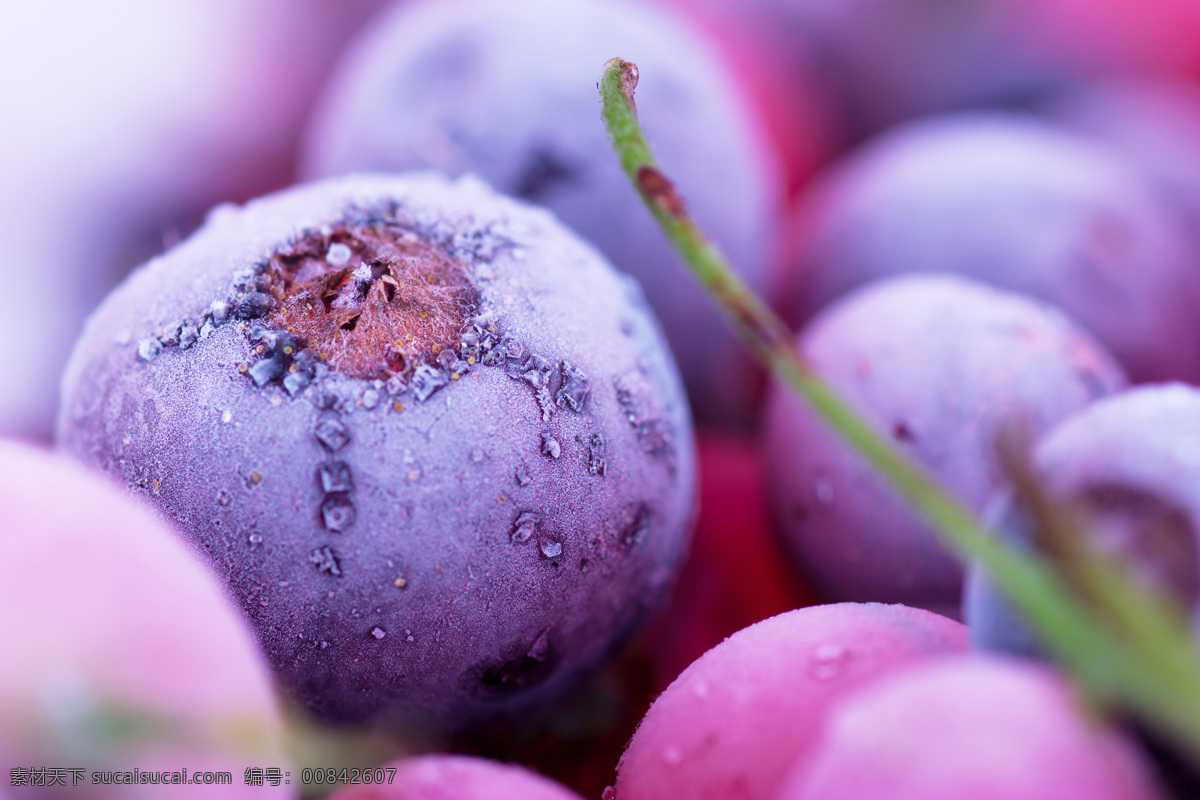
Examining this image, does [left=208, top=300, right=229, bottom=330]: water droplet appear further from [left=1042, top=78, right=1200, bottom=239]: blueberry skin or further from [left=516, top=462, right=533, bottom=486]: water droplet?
[left=1042, top=78, right=1200, bottom=239]: blueberry skin

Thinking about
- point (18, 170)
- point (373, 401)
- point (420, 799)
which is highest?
point (18, 170)

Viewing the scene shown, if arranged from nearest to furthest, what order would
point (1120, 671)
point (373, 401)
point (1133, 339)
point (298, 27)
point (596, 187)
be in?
point (1120, 671) < point (373, 401) < point (596, 187) < point (1133, 339) < point (298, 27)

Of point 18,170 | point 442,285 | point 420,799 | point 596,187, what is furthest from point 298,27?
point 420,799

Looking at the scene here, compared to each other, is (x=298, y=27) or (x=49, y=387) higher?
(x=298, y=27)

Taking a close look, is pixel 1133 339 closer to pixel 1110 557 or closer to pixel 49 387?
pixel 1110 557

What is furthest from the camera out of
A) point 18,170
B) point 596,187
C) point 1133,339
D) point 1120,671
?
point 18,170

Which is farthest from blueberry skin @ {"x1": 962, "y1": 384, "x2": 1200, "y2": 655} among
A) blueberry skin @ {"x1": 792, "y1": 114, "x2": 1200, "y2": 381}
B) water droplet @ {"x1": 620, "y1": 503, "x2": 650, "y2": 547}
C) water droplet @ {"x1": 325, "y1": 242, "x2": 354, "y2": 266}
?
blueberry skin @ {"x1": 792, "y1": 114, "x2": 1200, "y2": 381}

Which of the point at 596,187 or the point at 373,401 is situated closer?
the point at 373,401
